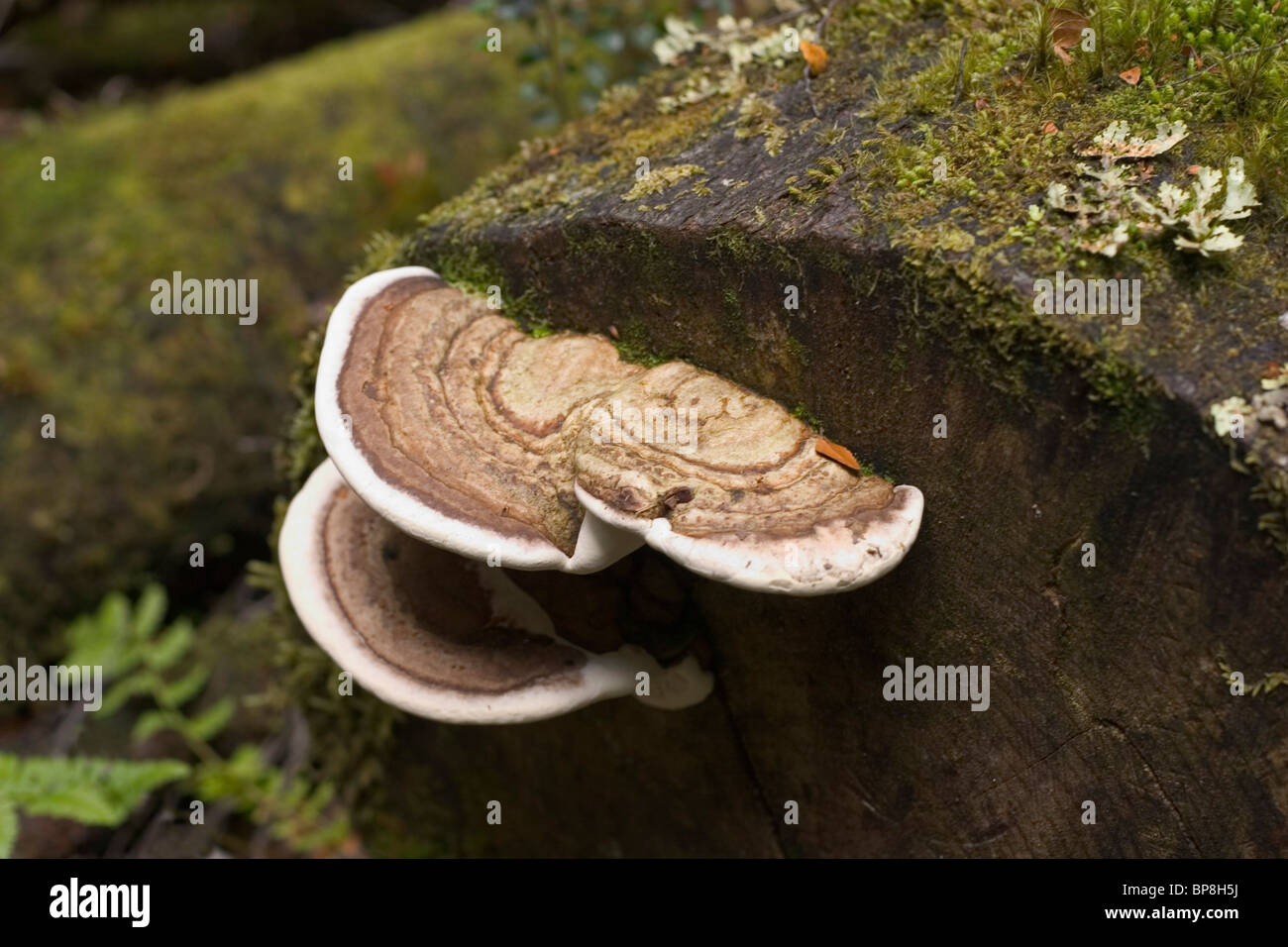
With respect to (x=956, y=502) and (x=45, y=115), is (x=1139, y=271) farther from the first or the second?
(x=45, y=115)

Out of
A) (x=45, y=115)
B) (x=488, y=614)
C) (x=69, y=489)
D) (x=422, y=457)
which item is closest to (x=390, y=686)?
(x=488, y=614)

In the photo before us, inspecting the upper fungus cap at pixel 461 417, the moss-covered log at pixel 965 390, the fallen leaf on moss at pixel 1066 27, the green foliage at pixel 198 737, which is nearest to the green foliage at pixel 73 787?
the green foliage at pixel 198 737

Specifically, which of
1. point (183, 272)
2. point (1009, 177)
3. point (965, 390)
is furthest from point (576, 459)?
point (183, 272)

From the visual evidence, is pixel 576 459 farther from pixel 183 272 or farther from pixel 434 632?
pixel 183 272

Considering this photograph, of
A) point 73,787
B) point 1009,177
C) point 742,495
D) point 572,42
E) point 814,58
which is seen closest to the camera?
point 742,495

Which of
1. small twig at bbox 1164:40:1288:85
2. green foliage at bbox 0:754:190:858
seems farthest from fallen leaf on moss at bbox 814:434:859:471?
green foliage at bbox 0:754:190:858

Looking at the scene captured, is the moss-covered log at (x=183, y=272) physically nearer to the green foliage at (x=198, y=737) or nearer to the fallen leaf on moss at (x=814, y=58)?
the green foliage at (x=198, y=737)
